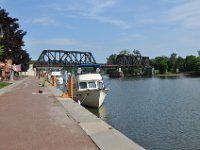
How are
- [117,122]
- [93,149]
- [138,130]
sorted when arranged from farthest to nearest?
1. [117,122]
2. [138,130]
3. [93,149]

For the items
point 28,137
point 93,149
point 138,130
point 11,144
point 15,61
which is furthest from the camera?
point 15,61

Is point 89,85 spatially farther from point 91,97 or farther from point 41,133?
point 41,133

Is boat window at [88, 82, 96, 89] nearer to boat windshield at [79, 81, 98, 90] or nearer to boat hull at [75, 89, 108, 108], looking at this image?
boat windshield at [79, 81, 98, 90]

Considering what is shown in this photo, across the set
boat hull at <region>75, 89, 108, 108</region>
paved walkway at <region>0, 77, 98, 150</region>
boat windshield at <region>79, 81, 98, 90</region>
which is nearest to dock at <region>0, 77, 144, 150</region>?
paved walkway at <region>0, 77, 98, 150</region>

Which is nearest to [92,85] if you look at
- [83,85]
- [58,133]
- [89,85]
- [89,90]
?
[89,85]

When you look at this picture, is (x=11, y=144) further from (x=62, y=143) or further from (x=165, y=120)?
(x=165, y=120)

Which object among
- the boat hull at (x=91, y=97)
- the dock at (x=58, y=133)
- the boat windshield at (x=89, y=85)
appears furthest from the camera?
the boat windshield at (x=89, y=85)

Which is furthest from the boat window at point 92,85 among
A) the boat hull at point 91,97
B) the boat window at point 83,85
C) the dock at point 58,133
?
the dock at point 58,133

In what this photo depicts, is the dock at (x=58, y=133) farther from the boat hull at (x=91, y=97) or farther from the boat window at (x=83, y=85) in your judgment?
the boat window at (x=83, y=85)

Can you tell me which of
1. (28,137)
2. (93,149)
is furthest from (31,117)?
(93,149)

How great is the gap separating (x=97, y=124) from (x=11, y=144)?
5.46m

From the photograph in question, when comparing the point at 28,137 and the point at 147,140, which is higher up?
the point at 28,137

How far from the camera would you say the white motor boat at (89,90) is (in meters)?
34.4

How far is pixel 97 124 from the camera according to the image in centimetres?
1709
